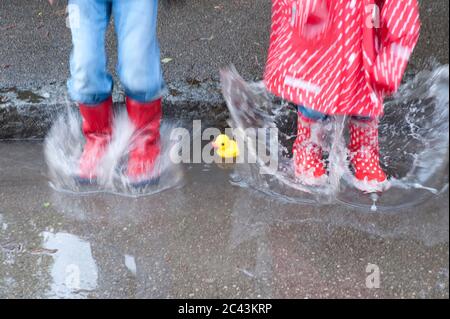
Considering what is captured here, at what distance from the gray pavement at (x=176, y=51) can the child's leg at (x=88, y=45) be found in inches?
18.8

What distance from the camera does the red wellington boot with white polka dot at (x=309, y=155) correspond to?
243 centimetres

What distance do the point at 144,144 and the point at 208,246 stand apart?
59 centimetres

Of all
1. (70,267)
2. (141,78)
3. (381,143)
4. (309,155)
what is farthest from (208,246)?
(381,143)

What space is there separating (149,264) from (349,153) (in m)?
0.96

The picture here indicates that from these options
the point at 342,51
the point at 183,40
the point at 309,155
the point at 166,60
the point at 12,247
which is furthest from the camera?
the point at 183,40

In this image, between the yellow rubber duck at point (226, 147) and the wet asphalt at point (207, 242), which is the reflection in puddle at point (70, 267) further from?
the yellow rubber duck at point (226, 147)

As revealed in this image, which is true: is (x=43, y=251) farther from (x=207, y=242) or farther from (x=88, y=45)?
(x=88, y=45)

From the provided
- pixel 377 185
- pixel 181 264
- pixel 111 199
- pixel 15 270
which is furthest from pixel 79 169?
pixel 377 185

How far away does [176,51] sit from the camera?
3.19 metres

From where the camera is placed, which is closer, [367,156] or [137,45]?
[137,45]

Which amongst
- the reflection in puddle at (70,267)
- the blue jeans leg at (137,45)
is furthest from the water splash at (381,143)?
the reflection in puddle at (70,267)

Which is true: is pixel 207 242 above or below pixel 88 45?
below

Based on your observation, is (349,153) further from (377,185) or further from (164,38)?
(164,38)

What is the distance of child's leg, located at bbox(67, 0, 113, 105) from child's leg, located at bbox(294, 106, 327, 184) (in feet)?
2.73
